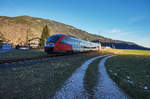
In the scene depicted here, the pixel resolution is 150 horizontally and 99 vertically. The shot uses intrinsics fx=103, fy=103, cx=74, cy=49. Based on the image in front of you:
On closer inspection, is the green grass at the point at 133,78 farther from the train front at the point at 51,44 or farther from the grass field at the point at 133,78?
the train front at the point at 51,44

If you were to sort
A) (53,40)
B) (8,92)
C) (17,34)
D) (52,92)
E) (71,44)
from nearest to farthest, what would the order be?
(8,92)
(52,92)
(53,40)
(71,44)
(17,34)

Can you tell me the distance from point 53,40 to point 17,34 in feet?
323

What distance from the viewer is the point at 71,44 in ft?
70.4

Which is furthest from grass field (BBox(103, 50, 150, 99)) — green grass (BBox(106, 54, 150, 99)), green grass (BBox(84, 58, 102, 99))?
green grass (BBox(84, 58, 102, 99))

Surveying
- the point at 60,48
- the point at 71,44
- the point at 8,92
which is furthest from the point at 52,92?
the point at 71,44

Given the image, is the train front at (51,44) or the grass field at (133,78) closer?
the grass field at (133,78)

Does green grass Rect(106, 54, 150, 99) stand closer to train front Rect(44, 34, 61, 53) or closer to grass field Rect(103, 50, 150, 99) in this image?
grass field Rect(103, 50, 150, 99)

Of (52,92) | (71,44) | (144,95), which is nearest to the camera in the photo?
(52,92)

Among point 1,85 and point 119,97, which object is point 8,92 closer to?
point 1,85

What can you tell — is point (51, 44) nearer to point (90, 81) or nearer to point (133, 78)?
point (90, 81)

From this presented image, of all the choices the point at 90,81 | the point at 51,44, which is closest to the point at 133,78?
the point at 90,81

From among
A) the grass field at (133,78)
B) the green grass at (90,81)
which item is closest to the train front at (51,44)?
the grass field at (133,78)

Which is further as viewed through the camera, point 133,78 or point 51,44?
point 51,44

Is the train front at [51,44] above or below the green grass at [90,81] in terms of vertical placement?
above
